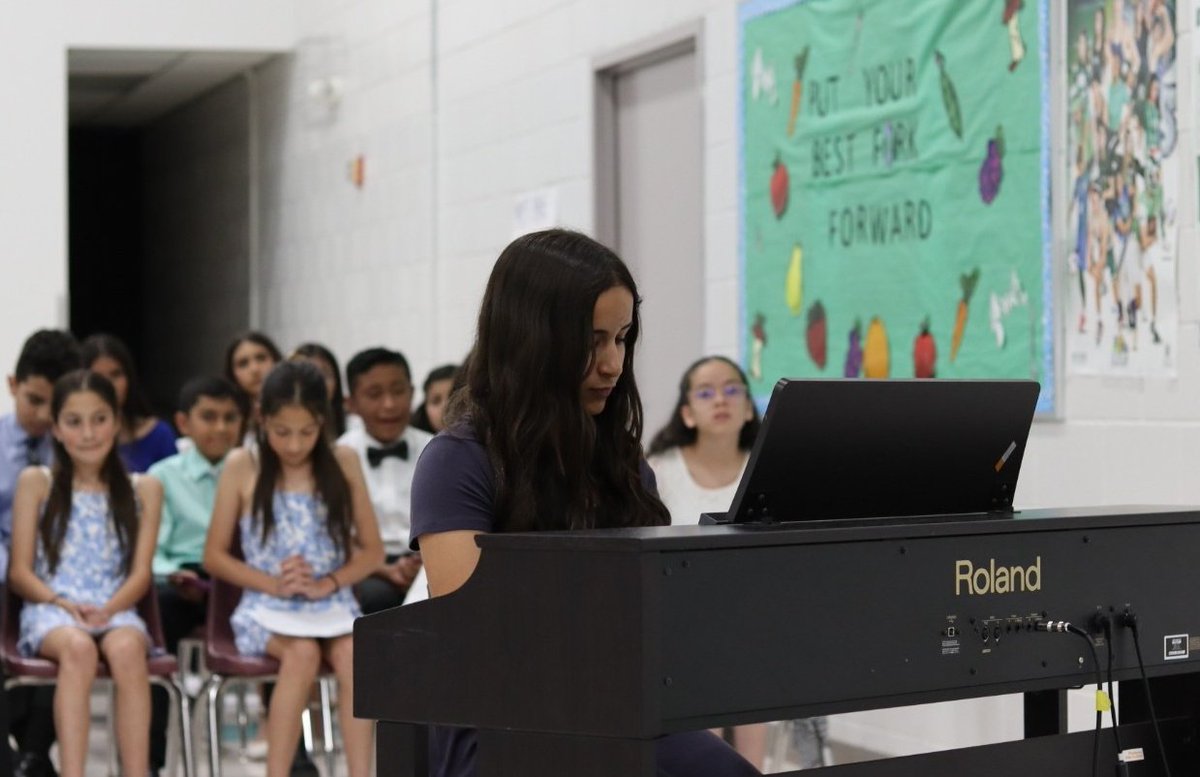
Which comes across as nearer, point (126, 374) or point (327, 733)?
point (327, 733)

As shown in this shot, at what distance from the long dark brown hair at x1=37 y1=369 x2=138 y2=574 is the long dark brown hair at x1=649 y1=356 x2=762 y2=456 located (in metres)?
1.31

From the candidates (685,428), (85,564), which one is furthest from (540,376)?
(85,564)

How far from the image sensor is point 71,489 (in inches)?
175

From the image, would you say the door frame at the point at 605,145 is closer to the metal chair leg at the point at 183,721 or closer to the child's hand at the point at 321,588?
the child's hand at the point at 321,588

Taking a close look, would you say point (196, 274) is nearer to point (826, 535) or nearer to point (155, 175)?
point (155, 175)

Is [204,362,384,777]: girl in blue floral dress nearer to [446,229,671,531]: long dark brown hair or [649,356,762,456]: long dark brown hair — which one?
[649,356,762,456]: long dark brown hair

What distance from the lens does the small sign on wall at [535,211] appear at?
6.39m

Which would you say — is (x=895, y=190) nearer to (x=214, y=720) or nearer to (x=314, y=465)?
(x=314, y=465)

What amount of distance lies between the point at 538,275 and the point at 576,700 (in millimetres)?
566

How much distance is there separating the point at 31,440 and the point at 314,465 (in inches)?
39.3

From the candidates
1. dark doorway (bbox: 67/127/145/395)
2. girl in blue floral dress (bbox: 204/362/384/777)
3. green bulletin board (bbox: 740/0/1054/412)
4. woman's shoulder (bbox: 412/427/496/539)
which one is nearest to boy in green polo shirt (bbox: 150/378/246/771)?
girl in blue floral dress (bbox: 204/362/384/777)

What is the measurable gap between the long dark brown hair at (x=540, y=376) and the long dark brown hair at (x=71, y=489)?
7.86ft

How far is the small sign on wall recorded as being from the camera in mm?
6395

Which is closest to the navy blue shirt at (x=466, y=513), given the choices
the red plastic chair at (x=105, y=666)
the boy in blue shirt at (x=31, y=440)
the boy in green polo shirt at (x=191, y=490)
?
the red plastic chair at (x=105, y=666)
